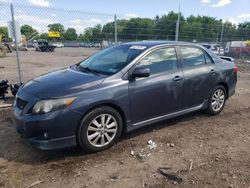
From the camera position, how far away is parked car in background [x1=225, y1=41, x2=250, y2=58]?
23403 mm

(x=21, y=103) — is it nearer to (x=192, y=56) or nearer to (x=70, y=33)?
(x=192, y=56)

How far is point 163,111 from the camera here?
443cm

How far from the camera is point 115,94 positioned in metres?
3.75

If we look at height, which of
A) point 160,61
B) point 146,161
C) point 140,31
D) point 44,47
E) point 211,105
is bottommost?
point 146,161

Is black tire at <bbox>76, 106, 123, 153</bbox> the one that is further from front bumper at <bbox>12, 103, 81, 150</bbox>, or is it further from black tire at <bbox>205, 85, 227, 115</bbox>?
black tire at <bbox>205, 85, 227, 115</bbox>

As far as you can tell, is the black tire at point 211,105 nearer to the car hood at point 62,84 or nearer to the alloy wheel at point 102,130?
the alloy wheel at point 102,130

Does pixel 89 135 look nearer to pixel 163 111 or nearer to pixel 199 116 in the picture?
pixel 163 111

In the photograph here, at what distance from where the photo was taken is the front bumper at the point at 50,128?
3.31 m

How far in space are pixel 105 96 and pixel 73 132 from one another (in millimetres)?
678

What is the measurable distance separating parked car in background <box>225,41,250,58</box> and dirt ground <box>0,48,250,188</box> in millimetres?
20844

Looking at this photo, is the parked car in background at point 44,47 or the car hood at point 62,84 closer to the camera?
the car hood at point 62,84

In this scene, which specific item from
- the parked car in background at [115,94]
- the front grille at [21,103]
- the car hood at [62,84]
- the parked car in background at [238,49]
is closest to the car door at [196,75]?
the parked car in background at [115,94]

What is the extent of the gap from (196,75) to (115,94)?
1874 mm

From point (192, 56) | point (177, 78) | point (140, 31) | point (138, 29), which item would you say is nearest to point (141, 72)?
point (177, 78)
